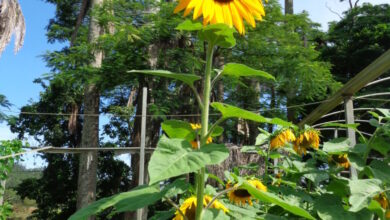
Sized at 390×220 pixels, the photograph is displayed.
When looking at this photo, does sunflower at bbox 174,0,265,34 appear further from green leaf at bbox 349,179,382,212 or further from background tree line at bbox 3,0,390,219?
background tree line at bbox 3,0,390,219

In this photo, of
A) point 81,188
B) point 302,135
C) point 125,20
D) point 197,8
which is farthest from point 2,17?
point 197,8

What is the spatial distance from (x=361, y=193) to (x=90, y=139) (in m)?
9.69

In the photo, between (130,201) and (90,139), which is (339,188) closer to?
(130,201)

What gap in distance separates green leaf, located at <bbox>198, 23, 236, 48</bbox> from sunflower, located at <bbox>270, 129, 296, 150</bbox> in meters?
1.02

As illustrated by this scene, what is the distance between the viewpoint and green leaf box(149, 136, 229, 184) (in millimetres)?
504

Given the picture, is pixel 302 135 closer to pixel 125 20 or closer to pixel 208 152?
pixel 208 152

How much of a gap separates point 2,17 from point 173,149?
31.2 feet

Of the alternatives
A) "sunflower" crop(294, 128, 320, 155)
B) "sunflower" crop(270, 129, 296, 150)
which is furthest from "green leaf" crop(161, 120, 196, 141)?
"sunflower" crop(294, 128, 320, 155)

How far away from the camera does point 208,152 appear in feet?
1.87

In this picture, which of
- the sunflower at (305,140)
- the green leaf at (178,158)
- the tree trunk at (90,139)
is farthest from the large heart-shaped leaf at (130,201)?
the tree trunk at (90,139)

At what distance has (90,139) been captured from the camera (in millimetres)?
9992

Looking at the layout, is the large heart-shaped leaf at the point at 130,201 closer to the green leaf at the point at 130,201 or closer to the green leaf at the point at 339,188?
the green leaf at the point at 130,201

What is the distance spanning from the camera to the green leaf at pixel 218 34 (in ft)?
2.10

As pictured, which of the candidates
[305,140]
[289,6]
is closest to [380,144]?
[305,140]
